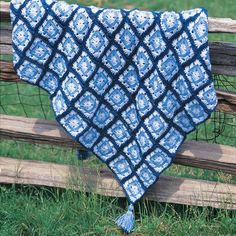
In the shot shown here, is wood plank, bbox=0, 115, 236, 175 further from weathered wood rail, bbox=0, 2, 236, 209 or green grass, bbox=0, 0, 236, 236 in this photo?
green grass, bbox=0, 0, 236, 236

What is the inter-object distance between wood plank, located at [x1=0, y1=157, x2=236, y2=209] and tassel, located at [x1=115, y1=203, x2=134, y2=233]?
19 centimetres

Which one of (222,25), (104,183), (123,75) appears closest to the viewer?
(222,25)

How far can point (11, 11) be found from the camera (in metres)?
3.93

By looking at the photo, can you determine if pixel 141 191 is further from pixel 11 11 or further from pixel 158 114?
pixel 11 11

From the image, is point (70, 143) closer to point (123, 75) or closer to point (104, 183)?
point (104, 183)

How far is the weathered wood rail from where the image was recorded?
4000mm

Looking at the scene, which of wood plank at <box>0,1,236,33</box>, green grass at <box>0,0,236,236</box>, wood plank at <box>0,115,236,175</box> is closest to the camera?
wood plank at <box>0,1,236,33</box>

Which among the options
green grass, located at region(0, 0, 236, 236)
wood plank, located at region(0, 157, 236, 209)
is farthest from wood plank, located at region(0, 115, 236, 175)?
green grass, located at region(0, 0, 236, 236)

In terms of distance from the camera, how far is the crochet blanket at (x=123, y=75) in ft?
12.1

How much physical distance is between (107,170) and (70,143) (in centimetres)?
28

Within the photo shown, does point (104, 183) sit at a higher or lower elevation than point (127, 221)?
higher

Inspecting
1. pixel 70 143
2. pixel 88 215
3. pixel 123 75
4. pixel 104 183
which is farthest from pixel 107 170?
pixel 123 75

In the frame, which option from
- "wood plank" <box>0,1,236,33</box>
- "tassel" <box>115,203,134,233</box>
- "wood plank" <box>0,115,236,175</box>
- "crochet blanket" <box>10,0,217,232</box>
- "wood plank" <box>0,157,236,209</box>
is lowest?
"tassel" <box>115,203,134,233</box>

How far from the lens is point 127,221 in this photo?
4.04 m
